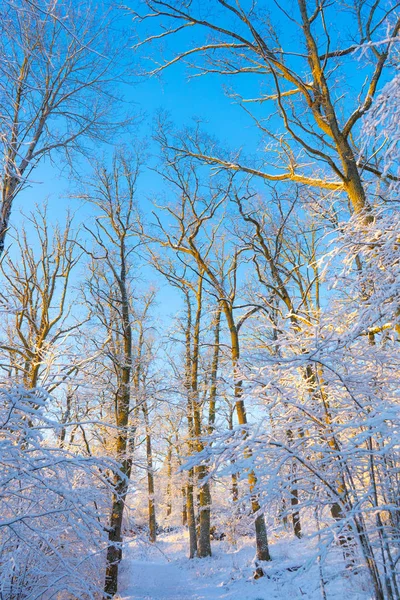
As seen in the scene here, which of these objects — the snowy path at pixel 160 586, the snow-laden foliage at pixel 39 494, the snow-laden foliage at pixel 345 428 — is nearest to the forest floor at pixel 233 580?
the snowy path at pixel 160 586

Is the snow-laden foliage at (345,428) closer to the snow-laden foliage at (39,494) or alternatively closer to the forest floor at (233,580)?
the snow-laden foliage at (39,494)

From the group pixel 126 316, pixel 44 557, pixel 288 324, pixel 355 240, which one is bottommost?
pixel 44 557

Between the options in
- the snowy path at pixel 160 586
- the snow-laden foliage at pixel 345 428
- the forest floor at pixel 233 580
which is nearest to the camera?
the snow-laden foliage at pixel 345 428

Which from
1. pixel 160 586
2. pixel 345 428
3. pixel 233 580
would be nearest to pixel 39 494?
pixel 345 428

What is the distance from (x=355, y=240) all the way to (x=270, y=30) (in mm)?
4842

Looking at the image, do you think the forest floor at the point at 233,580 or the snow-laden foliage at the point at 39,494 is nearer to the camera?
the snow-laden foliage at the point at 39,494

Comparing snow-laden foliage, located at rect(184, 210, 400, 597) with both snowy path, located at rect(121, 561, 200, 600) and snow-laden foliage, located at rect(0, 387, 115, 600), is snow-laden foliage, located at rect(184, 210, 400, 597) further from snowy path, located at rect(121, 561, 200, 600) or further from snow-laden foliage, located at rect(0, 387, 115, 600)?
snowy path, located at rect(121, 561, 200, 600)

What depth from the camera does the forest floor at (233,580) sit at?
19.5ft

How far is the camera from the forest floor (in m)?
5.94

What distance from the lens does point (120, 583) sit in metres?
8.87

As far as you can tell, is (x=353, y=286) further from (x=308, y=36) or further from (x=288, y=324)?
(x=308, y=36)

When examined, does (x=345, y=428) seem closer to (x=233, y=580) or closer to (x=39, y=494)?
(x=39, y=494)

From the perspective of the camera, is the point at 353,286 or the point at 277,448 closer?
the point at 277,448

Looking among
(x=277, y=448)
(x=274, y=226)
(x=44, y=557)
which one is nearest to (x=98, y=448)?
(x=274, y=226)
